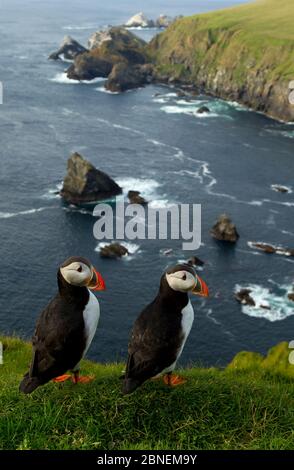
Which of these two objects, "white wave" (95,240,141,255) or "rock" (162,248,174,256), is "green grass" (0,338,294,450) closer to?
"rock" (162,248,174,256)

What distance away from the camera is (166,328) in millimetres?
13281

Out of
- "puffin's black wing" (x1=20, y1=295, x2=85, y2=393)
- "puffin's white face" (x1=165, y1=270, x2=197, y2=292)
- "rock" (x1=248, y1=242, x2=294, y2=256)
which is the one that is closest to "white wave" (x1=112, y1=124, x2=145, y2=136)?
"rock" (x1=248, y1=242, x2=294, y2=256)

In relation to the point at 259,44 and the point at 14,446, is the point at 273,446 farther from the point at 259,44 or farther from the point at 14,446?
the point at 259,44

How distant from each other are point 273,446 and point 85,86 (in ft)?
550

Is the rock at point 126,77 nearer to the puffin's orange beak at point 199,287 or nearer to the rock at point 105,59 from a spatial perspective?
the rock at point 105,59

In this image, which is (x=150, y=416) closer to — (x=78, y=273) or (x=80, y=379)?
(x=80, y=379)

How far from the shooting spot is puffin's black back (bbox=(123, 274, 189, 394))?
41.3ft

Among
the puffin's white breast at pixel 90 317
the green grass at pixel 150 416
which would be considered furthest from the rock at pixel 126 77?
the green grass at pixel 150 416

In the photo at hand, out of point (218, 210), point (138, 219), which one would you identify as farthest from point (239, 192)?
point (138, 219)

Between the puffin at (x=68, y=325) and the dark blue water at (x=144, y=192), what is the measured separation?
45.9 meters

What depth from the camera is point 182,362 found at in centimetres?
5894

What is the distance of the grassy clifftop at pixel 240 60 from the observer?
15650 centimetres

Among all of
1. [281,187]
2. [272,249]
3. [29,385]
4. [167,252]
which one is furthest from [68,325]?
[281,187]

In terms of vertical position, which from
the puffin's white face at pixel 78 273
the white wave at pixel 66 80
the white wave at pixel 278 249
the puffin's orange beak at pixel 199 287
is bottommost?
the white wave at pixel 278 249
